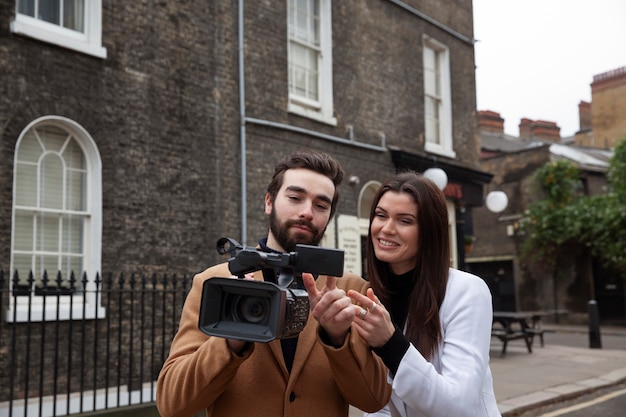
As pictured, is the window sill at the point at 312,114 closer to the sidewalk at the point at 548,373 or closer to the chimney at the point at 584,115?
the sidewalk at the point at 548,373

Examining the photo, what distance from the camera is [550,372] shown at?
30.2 feet

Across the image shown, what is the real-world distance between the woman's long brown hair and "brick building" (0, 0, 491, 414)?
375cm

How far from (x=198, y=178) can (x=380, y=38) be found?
5214mm

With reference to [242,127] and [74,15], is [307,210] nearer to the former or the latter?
[74,15]

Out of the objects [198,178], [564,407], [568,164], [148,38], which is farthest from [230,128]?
[568,164]

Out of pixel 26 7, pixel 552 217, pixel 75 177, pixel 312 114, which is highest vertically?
pixel 26 7

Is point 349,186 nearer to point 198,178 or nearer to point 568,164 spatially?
point 198,178

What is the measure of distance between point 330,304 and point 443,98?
41.5 ft

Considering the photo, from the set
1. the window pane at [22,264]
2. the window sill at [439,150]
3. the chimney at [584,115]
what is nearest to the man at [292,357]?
the window pane at [22,264]

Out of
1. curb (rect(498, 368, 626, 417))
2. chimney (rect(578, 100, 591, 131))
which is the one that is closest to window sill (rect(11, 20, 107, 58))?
curb (rect(498, 368, 626, 417))

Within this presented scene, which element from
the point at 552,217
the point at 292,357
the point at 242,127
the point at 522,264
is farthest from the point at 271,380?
the point at 522,264

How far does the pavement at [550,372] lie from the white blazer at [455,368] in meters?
4.67

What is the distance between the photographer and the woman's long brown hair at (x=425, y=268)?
201cm

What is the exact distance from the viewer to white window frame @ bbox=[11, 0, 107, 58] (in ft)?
23.7
